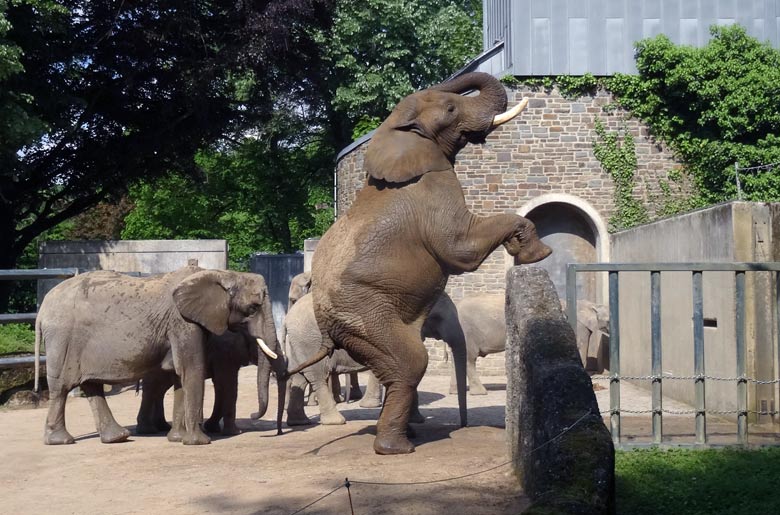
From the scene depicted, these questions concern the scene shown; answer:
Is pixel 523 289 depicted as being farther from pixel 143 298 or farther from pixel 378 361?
pixel 143 298

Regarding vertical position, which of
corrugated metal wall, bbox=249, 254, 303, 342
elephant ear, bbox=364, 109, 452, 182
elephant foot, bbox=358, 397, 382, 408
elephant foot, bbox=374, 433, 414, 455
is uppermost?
elephant ear, bbox=364, 109, 452, 182

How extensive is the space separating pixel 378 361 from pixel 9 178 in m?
14.6

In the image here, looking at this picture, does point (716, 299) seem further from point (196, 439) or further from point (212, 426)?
point (196, 439)

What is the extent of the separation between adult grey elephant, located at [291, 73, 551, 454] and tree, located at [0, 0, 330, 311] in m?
13.4

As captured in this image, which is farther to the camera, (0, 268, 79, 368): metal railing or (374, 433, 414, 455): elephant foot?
(0, 268, 79, 368): metal railing

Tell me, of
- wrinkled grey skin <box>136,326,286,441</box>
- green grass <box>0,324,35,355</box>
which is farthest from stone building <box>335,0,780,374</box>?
wrinkled grey skin <box>136,326,286,441</box>

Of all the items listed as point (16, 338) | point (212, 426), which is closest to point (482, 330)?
point (212, 426)

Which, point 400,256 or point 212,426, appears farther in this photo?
point 212,426

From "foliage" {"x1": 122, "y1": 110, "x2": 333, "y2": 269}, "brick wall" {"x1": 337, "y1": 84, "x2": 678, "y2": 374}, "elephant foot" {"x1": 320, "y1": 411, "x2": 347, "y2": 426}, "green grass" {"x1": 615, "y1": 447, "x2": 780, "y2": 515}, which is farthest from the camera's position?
"foliage" {"x1": 122, "y1": 110, "x2": 333, "y2": 269}

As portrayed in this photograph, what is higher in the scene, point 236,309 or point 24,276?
point 24,276

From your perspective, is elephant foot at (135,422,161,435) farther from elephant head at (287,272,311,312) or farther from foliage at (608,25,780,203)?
foliage at (608,25,780,203)

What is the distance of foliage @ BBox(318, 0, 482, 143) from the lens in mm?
36000

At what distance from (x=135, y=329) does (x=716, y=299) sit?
6487 mm

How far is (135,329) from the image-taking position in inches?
429
